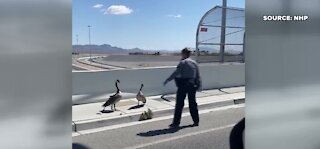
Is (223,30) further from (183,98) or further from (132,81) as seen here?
(183,98)

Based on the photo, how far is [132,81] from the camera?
23.3 feet

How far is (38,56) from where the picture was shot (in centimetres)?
72

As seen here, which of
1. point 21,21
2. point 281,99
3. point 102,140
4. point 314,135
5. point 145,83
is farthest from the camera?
point 145,83

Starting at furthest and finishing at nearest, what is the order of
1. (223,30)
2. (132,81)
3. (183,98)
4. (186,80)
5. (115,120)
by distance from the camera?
(223,30) → (132,81) → (115,120) → (183,98) → (186,80)

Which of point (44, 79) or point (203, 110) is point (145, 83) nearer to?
point (203, 110)

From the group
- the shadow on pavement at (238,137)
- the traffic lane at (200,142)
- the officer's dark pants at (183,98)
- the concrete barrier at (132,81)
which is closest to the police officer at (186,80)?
the officer's dark pants at (183,98)

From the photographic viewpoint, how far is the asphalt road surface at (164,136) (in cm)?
401

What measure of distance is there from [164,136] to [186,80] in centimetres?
93

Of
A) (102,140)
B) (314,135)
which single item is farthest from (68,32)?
(102,140)

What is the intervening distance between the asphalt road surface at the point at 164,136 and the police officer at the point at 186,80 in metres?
0.21

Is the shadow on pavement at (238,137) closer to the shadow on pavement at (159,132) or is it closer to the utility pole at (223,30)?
the shadow on pavement at (159,132)

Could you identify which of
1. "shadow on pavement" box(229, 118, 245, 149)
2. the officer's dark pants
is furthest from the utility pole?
"shadow on pavement" box(229, 118, 245, 149)

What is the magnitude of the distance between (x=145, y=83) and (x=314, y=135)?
609cm

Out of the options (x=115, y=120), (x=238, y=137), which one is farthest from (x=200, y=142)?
(x=238, y=137)
